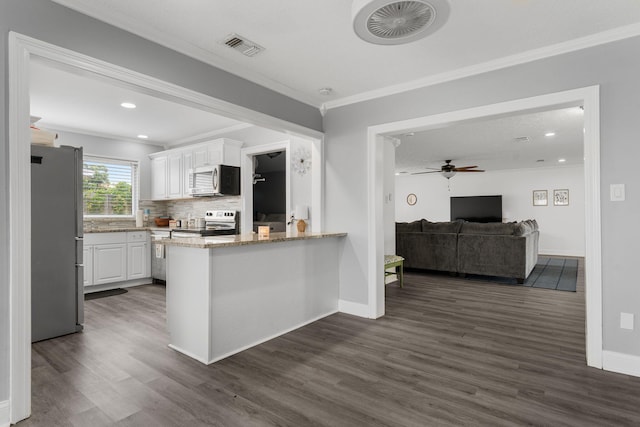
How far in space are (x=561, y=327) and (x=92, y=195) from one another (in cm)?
681

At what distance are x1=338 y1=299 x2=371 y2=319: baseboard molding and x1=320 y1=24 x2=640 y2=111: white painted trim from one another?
7.61ft

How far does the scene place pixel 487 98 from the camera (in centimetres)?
305

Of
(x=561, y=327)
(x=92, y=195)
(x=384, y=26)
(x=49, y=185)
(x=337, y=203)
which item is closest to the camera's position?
(x=384, y=26)

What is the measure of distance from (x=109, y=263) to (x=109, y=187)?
1.50 metres

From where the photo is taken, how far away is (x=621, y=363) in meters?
2.47

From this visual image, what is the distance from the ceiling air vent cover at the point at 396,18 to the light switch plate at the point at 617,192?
5.95 feet

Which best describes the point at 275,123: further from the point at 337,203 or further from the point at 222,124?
the point at 222,124

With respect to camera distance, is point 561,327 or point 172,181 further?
point 172,181

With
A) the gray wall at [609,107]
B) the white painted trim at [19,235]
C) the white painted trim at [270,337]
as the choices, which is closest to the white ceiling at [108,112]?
the white painted trim at [19,235]

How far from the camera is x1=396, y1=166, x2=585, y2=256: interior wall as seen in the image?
30.3ft

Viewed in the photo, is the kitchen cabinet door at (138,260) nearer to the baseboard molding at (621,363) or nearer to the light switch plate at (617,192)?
the baseboard molding at (621,363)

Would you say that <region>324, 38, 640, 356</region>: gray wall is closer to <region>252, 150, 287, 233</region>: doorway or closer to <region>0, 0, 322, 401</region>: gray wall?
<region>0, 0, 322, 401</region>: gray wall

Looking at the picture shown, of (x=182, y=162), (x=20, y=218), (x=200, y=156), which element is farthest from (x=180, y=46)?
(x=182, y=162)

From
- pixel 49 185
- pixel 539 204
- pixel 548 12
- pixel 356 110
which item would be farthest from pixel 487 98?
pixel 539 204
